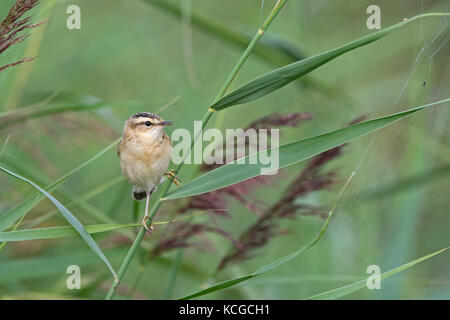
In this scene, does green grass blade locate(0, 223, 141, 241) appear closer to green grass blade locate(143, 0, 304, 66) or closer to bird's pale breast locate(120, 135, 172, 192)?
bird's pale breast locate(120, 135, 172, 192)

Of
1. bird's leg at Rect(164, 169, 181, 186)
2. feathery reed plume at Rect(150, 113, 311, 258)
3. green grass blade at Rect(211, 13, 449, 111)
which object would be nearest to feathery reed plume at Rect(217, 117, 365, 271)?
feathery reed plume at Rect(150, 113, 311, 258)

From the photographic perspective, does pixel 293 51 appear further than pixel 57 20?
No

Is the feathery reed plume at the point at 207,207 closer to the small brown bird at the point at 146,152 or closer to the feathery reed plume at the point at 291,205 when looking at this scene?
the feathery reed plume at the point at 291,205

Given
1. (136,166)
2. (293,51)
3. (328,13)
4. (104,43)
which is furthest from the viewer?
(328,13)

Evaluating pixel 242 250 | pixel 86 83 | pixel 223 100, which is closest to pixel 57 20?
pixel 86 83

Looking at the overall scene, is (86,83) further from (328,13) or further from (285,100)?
(328,13)

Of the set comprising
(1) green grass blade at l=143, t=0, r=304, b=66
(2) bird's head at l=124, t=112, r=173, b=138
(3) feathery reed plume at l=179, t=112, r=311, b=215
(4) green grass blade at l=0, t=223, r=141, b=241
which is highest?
(1) green grass blade at l=143, t=0, r=304, b=66

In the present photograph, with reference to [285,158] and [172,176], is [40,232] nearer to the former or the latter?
[172,176]
